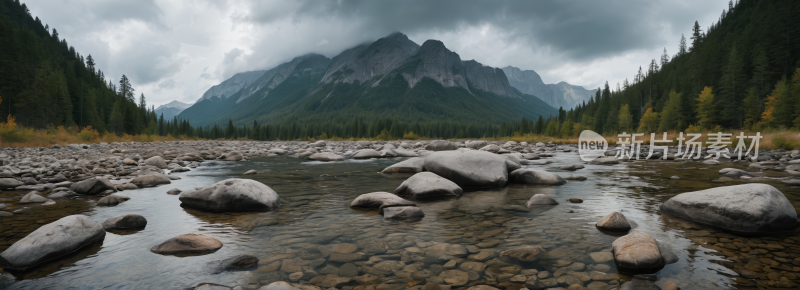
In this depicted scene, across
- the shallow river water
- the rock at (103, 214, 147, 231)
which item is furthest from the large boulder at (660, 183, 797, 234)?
the rock at (103, 214, 147, 231)

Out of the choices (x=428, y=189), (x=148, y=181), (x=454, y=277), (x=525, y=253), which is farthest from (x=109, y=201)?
(x=525, y=253)

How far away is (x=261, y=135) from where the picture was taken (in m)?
119

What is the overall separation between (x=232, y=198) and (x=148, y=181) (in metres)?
4.86

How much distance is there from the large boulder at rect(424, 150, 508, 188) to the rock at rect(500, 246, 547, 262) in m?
5.36

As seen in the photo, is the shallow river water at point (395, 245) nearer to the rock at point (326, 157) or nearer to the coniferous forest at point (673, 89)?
the rock at point (326, 157)

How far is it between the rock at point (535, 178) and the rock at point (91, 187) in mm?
11166

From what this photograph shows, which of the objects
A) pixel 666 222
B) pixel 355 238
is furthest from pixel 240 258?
pixel 666 222

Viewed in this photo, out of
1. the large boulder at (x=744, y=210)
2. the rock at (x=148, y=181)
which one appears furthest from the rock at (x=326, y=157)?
the large boulder at (x=744, y=210)

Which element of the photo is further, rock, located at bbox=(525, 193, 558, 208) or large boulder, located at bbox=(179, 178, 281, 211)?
rock, located at bbox=(525, 193, 558, 208)

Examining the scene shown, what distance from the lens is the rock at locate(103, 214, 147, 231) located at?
4.98 metres

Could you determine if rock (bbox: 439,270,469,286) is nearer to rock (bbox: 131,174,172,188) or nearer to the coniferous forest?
rock (bbox: 131,174,172,188)

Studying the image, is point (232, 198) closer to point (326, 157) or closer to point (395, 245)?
point (395, 245)

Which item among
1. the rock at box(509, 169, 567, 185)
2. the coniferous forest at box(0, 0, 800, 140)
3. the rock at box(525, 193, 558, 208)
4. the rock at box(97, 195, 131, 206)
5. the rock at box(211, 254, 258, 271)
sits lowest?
the rock at box(97, 195, 131, 206)

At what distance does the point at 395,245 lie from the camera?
13.8 feet
